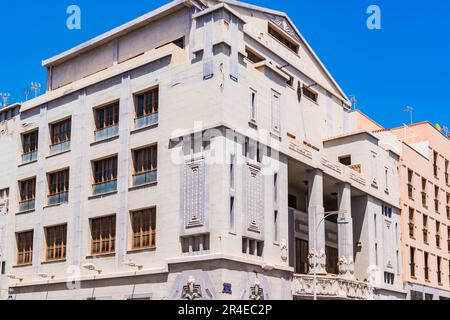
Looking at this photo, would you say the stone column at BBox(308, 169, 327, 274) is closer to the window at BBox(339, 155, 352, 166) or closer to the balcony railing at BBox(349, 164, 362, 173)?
the balcony railing at BBox(349, 164, 362, 173)

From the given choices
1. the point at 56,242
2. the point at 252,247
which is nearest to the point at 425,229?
the point at 252,247

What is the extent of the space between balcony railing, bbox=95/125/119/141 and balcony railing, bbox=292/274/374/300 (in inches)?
637

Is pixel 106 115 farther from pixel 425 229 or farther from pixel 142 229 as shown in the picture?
pixel 425 229

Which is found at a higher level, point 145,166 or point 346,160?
point 346,160

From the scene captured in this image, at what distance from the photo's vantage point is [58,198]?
52.2 m

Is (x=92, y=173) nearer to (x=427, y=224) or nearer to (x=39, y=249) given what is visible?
(x=39, y=249)

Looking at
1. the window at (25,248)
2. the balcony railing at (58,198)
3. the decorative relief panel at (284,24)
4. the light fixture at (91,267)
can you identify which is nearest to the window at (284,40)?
the decorative relief panel at (284,24)

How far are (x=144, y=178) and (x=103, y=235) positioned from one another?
5357 millimetres

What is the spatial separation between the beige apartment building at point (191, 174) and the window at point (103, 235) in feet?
0.34

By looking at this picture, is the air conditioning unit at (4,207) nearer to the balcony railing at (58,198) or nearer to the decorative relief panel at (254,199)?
the balcony railing at (58,198)

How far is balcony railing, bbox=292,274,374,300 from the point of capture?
156ft

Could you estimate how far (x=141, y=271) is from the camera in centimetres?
4422

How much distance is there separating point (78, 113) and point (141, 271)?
14.3 meters
